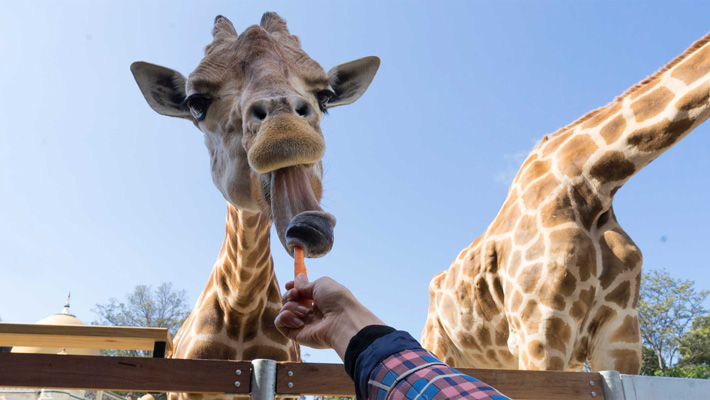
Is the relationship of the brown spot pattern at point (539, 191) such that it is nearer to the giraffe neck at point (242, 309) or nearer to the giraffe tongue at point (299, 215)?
the giraffe neck at point (242, 309)

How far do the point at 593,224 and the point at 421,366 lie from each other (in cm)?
386

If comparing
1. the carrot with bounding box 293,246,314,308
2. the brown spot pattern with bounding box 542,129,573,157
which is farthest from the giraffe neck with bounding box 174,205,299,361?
the brown spot pattern with bounding box 542,129,573,157

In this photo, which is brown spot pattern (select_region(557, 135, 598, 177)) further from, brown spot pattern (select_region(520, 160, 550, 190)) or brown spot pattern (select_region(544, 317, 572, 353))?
brown spot pattern (select_region(544, 317, 572, 353))

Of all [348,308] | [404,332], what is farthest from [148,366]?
[404,332]

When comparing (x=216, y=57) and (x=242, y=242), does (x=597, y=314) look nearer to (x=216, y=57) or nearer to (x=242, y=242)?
(x=242, y=242)

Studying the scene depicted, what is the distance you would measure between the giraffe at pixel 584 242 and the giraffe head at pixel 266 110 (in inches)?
77.6

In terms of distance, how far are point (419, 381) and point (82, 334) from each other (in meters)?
A: 2.40

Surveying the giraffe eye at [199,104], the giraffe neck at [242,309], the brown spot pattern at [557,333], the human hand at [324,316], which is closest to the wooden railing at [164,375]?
the human hand at [324,316]

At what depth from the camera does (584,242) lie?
420 centimetres

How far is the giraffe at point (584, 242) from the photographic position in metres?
4.02

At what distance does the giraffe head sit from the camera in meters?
2.30

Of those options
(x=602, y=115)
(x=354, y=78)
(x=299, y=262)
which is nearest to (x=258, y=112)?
(x=299, y=262)

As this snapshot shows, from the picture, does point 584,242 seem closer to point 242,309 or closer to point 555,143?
point 555,143

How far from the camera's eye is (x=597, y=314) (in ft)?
13.7
